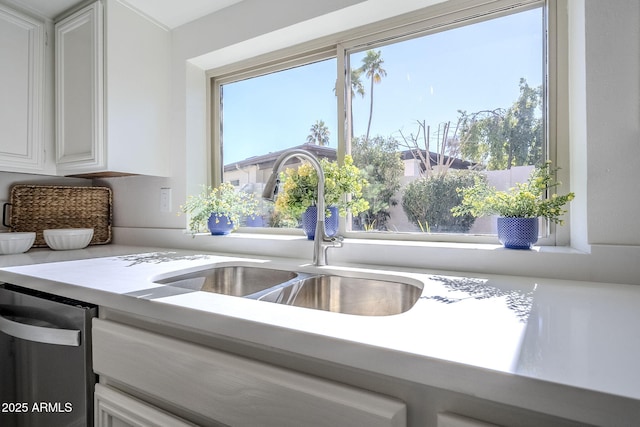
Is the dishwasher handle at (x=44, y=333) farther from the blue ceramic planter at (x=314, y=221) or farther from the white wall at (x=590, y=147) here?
the blue ceramic planter at (x=314, y=221)

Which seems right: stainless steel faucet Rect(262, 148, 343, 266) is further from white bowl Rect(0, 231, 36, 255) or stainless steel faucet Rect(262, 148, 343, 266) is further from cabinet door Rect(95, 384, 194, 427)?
white bowl Rect(0, 231, 36, 255)

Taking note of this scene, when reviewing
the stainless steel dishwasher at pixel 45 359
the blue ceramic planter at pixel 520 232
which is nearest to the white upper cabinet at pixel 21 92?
the stainless steel dishwasher at pixel 45 359

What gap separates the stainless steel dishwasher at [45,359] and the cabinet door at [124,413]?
0.20 feet

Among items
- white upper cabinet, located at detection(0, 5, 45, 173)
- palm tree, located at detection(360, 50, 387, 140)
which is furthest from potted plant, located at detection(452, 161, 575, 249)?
white upper cabinet, located at detection(0, 5, 45, 173)

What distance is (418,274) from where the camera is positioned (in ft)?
3.26

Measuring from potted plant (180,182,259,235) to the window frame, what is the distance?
0.12 m

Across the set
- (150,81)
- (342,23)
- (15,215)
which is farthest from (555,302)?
(15,215)

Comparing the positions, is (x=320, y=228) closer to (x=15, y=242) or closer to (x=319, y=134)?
(x=319, y=134)

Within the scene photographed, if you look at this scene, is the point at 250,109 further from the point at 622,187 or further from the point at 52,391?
the point at 622,187

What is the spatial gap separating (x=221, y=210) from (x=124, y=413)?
90cm

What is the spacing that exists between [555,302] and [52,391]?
1369 millimetres

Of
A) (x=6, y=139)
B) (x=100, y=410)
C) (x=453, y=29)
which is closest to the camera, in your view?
(x=100, y=410)

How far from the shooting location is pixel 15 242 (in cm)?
146

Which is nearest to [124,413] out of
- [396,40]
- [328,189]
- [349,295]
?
[349,295]
